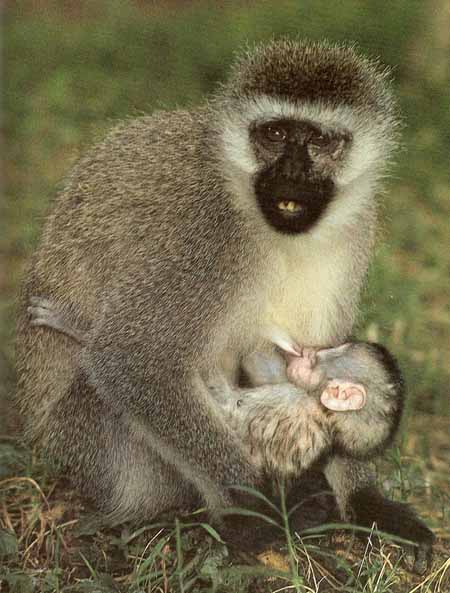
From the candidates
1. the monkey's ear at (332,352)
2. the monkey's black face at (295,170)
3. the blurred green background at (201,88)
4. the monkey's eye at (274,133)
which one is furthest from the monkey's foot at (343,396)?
the blurred green background at (201,88)

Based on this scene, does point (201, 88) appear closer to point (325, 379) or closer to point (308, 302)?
point (308, 302)

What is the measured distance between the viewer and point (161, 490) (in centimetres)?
371

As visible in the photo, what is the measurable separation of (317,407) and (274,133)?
2.97 ft

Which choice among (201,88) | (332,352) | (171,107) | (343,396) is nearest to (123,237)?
(332,352)

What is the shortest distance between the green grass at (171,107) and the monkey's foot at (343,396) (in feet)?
1.31

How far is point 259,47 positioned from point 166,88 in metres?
3.76

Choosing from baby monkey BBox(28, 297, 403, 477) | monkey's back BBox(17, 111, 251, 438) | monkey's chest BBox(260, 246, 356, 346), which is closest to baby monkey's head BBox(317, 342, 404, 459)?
baby monkey BBox(28, 297, 403, 477)

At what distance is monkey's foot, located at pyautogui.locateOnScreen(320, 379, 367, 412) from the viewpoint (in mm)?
3510

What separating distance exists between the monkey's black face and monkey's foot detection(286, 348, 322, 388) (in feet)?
1.62

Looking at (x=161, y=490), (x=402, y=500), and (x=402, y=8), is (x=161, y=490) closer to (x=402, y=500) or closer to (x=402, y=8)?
(x=402, y=500)

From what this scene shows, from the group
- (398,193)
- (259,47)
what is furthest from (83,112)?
(259,47)

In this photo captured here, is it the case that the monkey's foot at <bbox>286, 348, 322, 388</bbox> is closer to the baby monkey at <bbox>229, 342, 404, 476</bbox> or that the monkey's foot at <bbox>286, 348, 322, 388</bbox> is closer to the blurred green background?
the baby monkey at <bbox>229, 342, 404, 476</bbox>

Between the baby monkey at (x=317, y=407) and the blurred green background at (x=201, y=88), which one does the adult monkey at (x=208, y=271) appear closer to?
the baby monkey at (x=317, y=407)

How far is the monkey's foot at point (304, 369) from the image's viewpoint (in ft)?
11.9
